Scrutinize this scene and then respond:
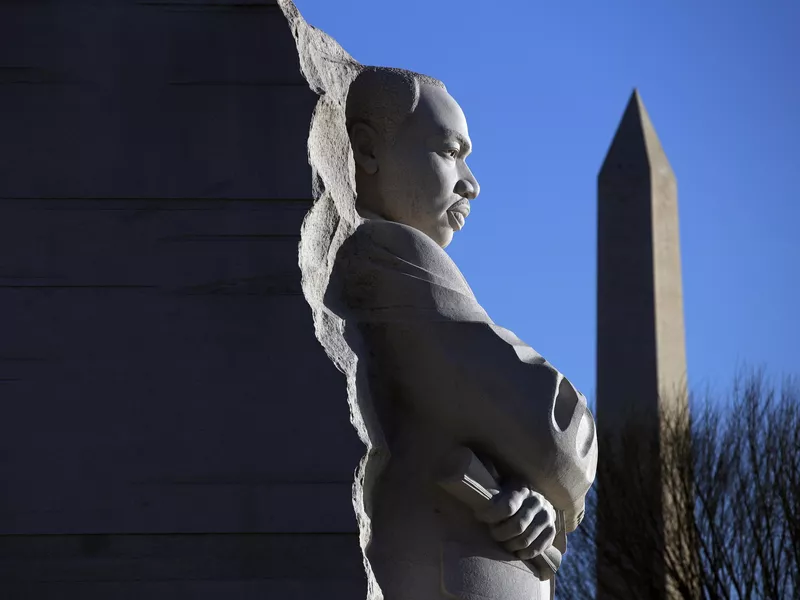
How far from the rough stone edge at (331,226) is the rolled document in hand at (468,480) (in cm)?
18

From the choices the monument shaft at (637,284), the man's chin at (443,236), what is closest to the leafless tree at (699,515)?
the monument shaft at (637,284)

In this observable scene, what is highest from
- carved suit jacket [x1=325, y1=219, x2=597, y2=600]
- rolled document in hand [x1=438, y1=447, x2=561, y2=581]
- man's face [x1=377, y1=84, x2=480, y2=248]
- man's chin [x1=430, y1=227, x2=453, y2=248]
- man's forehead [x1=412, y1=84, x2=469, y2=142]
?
man's forehead [x1=412, y1=84, x2=469, y2=142]

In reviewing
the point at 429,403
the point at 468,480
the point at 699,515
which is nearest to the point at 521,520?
the point at 468,480

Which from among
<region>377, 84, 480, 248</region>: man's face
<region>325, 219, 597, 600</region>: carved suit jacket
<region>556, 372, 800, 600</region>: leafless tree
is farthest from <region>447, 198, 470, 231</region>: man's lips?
<region>556, 372, 800, 600</region>: leafless tree

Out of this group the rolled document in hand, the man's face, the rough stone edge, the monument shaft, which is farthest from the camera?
the monument shaft

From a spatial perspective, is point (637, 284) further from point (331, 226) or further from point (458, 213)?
point (331, 226)

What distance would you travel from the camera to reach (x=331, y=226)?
380cm

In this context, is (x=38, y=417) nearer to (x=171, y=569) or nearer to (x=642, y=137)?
(x=171, y=569)

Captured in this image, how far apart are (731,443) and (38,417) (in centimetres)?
1326

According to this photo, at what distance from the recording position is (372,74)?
4340 millimetres

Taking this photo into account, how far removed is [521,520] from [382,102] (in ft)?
4.38

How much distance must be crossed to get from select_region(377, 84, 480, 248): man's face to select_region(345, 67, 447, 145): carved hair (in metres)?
0.03

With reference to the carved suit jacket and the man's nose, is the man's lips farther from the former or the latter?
the carved suit jacket

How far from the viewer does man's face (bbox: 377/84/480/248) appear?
4266mm
